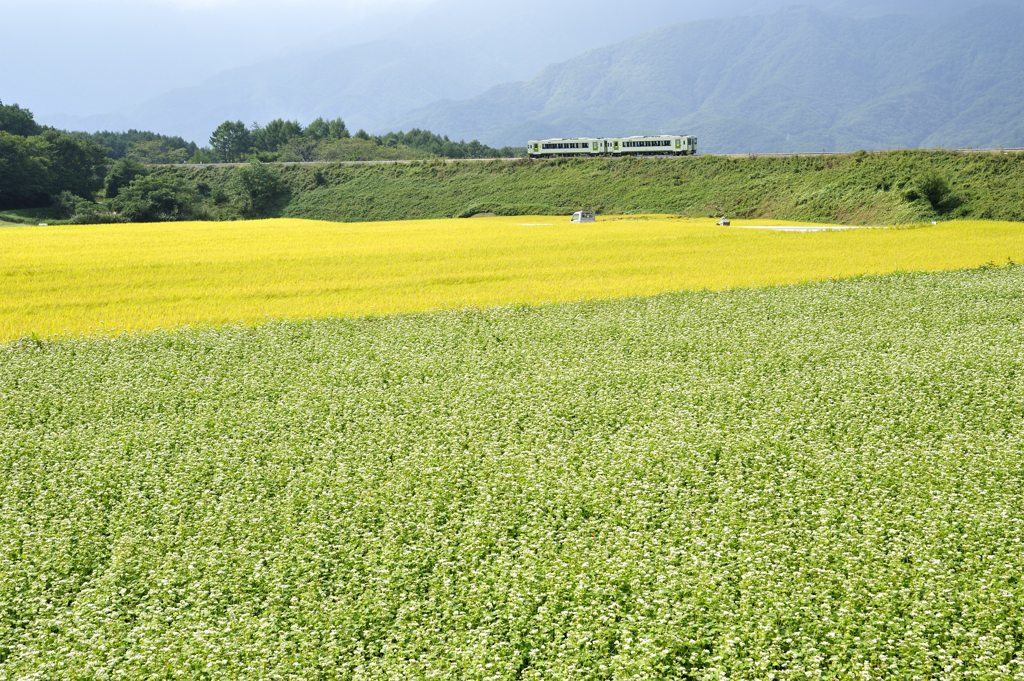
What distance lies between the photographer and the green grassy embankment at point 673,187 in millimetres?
66625

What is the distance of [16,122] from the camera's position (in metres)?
115

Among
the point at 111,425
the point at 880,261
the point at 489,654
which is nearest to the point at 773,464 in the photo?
the point at 489,654

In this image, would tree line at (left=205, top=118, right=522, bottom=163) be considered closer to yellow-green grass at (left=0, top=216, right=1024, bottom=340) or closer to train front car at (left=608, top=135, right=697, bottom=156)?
train front car at (left=608, top=135, right=697, bottom=156)

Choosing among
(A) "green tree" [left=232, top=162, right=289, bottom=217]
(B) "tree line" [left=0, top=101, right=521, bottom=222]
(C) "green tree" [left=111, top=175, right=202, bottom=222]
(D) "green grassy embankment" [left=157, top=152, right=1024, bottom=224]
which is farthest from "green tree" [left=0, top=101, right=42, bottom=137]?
(C) "green tree" [left=111, top=175, right=202, bottom=222]

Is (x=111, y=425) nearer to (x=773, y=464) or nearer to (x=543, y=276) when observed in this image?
(x=773, y=464)

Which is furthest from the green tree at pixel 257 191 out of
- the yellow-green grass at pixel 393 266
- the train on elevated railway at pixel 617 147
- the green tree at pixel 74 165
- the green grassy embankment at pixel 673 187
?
the yellow-green grass at pixel 393 266

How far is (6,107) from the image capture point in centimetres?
11688

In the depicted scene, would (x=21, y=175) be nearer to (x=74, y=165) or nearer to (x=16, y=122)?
(x=74, y=165)

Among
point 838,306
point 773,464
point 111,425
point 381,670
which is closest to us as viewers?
point 381,670

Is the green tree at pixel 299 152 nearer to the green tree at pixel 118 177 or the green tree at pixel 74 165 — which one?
the green tree at pixel 118 177

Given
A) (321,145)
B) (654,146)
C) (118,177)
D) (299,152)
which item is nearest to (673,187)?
(654,146)

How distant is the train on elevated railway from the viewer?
97.1m

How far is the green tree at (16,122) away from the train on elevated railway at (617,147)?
69.1 meters

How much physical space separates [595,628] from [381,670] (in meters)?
2.20
